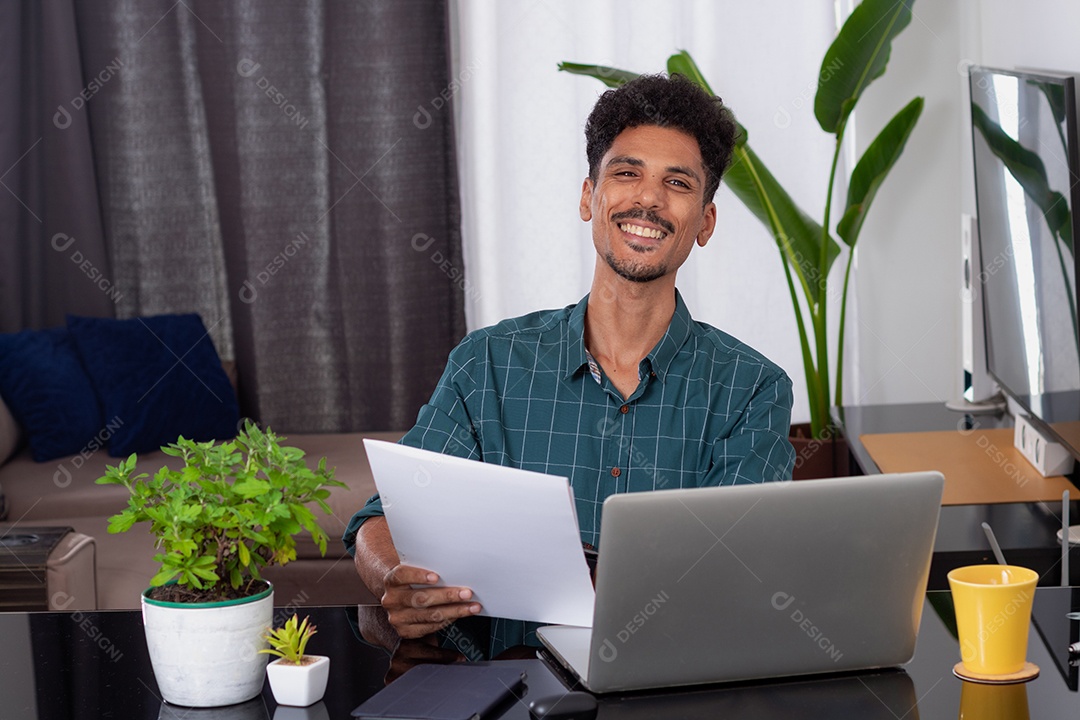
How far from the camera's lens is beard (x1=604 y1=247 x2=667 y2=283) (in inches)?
69.2

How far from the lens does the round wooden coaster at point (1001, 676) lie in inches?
45.5

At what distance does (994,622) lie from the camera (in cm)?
116

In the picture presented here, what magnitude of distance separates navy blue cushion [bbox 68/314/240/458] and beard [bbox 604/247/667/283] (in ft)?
6.93

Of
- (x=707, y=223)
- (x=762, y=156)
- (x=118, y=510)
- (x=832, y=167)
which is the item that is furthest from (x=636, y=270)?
(x=762, y=156)

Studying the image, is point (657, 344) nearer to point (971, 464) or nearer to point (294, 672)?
point (294, 672)

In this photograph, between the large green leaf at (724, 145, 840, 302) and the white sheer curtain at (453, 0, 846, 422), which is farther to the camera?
the white sheer curtain at (453, 0, 846, 422)

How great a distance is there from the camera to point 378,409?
4082 millimetres

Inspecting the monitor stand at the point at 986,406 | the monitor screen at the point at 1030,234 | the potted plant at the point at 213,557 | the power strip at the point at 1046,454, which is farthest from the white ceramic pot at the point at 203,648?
the monitor stand at the point at 986,406

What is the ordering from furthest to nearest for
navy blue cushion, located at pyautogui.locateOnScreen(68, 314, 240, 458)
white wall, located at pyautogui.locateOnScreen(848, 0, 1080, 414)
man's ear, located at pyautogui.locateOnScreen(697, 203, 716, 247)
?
navy blue cushion, located at pyautogui.locateOnScreen(68, 314, 240, 458), white wall, located at pyautogui.locateOnScreen(848, 0, 1080, 414), man's ear, located at pyautogui.locateOnScreen(697, 203, 716, 247)

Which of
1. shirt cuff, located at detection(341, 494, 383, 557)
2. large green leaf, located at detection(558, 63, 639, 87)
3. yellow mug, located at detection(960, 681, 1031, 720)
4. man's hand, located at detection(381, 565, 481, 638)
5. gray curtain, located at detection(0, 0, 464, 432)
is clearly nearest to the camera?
yellow mug, located at detection(960, 681, 1031, 720)

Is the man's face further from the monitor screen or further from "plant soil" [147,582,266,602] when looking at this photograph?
"plant soil" [147,582,266,602]

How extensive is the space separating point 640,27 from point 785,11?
0.45 m

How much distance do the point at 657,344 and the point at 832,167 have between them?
1.70 metres

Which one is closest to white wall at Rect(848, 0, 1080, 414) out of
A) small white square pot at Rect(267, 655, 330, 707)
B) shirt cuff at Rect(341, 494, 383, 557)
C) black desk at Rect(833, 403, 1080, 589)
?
black desk at Rect(833, 403, 1080, 589)
